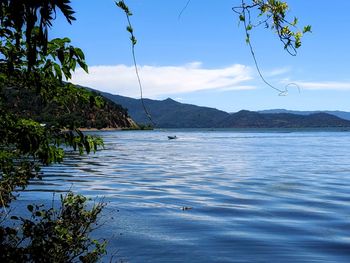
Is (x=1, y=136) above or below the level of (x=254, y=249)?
above

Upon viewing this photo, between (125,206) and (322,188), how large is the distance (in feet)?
45.2

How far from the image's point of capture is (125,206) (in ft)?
65.9

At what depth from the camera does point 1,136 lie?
5629 mm

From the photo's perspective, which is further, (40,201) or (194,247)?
(40,201)

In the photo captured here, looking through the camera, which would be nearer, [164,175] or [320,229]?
[320,229]

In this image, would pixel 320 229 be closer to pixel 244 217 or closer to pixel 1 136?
pixel 244 217

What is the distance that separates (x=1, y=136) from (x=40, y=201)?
1648 centimetres

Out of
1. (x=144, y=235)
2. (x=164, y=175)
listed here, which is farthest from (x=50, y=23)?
(x=164, y=175)

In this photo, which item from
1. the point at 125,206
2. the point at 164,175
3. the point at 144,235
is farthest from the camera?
the point at 164,175

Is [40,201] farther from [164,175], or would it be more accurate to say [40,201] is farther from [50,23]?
[50,23]

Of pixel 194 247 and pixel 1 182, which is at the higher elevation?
pixel 1 182

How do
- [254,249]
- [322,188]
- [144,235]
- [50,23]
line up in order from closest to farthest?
[50,23] < [254,249] < [144,235] < [322,188]

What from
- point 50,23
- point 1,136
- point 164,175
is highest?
point 50,23

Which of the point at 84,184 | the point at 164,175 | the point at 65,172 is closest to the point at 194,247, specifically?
the point at 84,184
